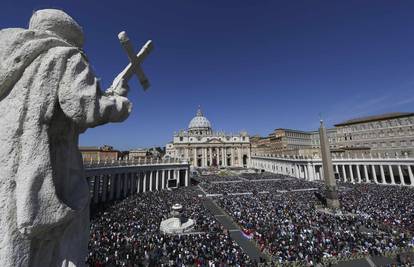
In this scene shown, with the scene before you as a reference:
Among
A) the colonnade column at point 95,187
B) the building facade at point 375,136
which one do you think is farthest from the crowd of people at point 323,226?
the building facade at point 375,136

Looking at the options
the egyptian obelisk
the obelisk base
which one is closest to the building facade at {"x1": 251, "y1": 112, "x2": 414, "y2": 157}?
the egyptian obelisk

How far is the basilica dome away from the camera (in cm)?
12857

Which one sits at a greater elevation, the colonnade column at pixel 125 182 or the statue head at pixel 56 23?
the statue head at pixel 56 23

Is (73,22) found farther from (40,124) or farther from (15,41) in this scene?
(40,124)

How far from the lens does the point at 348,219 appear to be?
20.5 metres

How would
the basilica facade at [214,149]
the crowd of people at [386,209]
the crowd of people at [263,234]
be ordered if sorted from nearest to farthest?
the crowd of people at [263,234]
the crowd of people at [386,209]
the basilica facade at [214,149]

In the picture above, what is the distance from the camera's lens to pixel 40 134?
238 cm

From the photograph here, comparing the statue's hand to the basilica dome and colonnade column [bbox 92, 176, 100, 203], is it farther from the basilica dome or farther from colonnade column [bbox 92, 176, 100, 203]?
the basilica dome

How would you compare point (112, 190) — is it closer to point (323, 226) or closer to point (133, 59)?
point (323, 226)

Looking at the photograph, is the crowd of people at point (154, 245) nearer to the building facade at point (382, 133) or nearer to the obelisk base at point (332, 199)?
the obelisk base at point (332, 199)

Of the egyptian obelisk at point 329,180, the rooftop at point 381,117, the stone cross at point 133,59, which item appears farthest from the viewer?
the rooftop at point 381,117

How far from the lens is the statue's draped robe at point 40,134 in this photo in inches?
88.0

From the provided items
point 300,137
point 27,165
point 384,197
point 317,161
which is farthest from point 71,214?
point 300,137

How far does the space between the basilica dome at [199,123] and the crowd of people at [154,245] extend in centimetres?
10643
